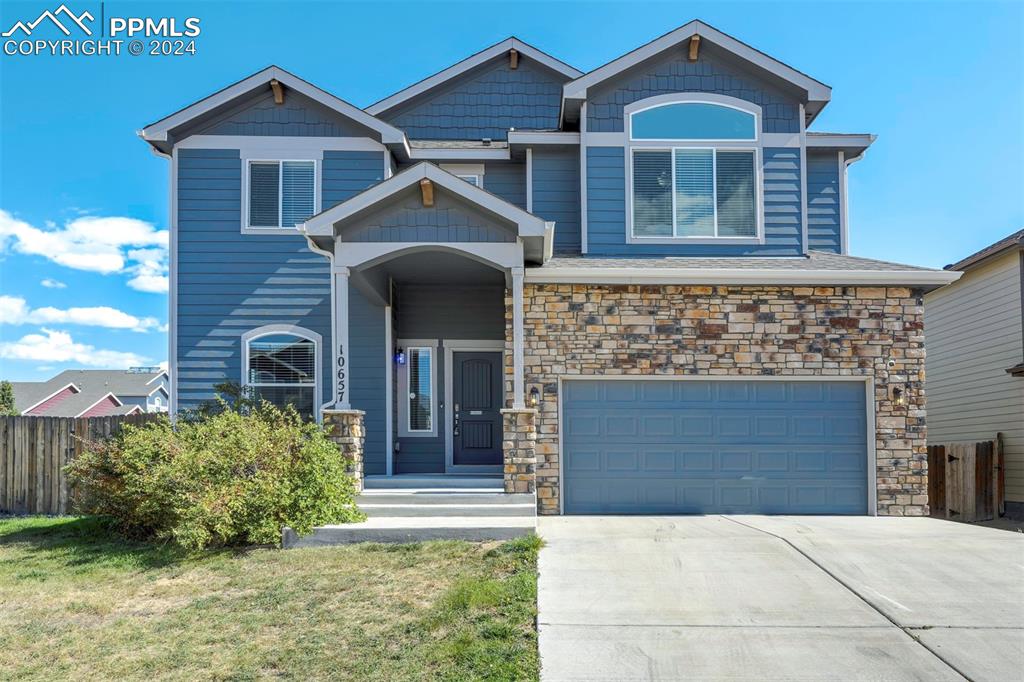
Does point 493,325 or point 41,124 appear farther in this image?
point 41,124

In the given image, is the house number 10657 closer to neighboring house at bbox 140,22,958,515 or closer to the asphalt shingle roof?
neighboring house at bbox 140,22,958,515

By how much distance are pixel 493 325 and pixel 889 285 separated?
6.11 meters

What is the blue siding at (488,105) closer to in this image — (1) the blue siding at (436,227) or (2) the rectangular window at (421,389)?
(2) the rectangular window at (421,389)

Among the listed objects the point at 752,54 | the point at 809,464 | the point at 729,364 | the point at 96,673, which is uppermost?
the point at 752,54

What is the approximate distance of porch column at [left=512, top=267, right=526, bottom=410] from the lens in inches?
393

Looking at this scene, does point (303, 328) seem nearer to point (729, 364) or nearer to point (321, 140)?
point (321, 140)

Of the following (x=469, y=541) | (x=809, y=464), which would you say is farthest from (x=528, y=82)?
(x=469, y=541)

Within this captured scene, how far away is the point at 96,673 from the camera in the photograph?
5.23m

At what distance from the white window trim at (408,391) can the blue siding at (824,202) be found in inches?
265

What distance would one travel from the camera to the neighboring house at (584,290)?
34.9ft

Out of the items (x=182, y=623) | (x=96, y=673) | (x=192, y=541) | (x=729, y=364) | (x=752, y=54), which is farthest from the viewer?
(x=752, y=54)

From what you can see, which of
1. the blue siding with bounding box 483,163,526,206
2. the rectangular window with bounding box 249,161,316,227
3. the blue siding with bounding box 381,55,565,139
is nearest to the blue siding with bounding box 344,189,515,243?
the rectangular window with bounding box 249,161,316,227

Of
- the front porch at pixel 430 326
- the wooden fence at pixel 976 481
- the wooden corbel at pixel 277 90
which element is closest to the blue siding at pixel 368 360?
the front porch at pixel 430 326

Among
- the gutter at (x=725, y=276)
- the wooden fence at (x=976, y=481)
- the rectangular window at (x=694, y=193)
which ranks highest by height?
the rectangular window at (x=694, y=193)
